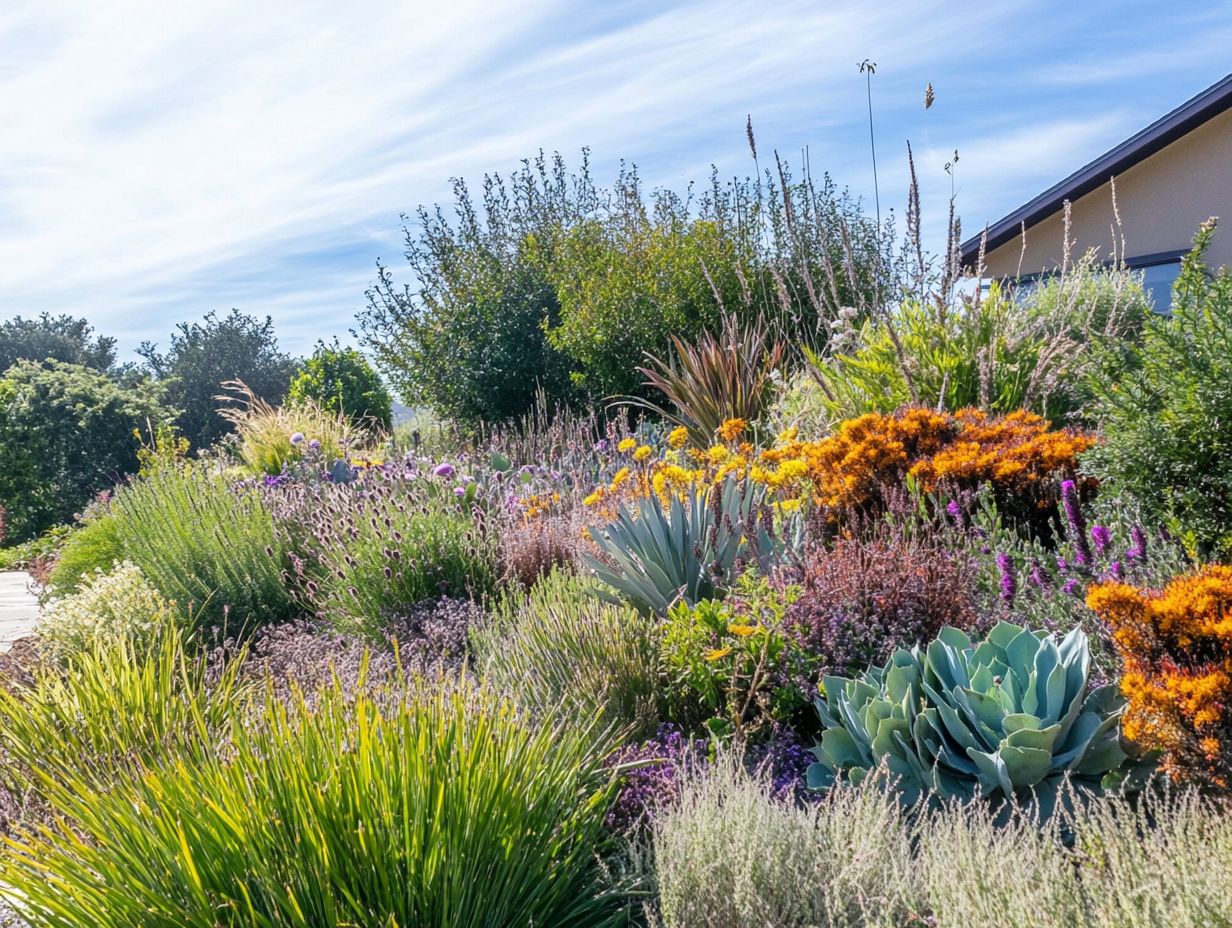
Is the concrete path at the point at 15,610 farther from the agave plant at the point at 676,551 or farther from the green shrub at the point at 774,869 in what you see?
the green shrub at the point at 774,869

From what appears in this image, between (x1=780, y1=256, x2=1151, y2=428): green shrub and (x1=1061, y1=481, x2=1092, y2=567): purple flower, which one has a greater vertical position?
(x1=780, y1=256, x2=1151, y2=428): green shrub

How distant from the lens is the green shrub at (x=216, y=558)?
250 inches

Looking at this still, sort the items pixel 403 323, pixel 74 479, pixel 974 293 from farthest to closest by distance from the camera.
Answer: pixel 74 479, pixel 403 323, pixel 974 293

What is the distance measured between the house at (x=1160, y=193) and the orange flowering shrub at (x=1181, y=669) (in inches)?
536

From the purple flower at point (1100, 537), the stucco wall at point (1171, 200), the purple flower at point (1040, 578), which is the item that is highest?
the stucco wall at point (1171, 200)

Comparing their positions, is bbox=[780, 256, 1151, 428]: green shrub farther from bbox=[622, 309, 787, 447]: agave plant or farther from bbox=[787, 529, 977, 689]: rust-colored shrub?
bbox=[787, 529, 977, 689]: rust-colored shrub

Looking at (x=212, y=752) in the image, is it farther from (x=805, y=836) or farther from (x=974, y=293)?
(x=974, y=293)

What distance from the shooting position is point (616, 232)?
15594mm

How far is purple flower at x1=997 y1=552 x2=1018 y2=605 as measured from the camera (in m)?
3.50

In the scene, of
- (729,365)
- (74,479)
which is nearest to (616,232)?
(729,365)

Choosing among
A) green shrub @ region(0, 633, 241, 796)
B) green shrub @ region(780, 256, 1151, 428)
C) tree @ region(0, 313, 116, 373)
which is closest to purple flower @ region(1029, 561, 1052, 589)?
green shrub @ region(780, 256, 1151, 428)

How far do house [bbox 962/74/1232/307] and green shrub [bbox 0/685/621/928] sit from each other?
14.8 metres

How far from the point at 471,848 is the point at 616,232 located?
14227mm

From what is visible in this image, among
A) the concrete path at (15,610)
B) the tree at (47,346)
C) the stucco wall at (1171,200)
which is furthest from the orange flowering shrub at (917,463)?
the tree at (47,346)
